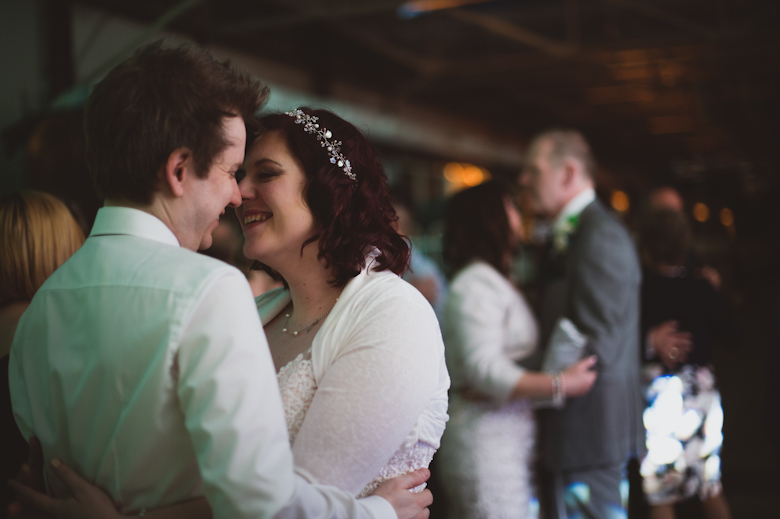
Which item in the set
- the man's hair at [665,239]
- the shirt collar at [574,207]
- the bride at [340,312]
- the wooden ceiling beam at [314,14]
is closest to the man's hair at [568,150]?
the shirt collar at [574,207]

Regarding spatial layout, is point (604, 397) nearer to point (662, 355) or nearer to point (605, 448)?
point (605, 448)

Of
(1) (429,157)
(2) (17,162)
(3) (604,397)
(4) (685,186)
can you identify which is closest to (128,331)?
(3) (604,397)

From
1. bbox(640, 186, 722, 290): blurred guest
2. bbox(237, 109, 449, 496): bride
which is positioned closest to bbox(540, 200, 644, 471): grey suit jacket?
bbox(640, 186, 722, 290): blurred guest

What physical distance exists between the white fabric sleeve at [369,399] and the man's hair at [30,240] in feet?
3.08

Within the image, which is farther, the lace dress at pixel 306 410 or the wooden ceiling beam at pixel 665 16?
the wooden ceiling beam at pixel 665 16

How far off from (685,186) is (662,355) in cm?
1569

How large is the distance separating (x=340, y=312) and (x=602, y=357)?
156cm

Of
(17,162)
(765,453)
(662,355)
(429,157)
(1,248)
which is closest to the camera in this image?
(1,248)

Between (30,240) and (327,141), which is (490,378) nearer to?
(327,141)

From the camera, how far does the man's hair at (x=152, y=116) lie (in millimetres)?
1060

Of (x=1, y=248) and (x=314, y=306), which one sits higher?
(x=1, y=248)

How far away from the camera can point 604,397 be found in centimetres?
257

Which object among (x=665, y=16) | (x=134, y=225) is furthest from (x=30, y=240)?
(x=665, y=16)

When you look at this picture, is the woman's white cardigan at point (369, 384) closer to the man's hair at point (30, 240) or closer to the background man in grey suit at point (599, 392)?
the man's hair at point (30, 240)
